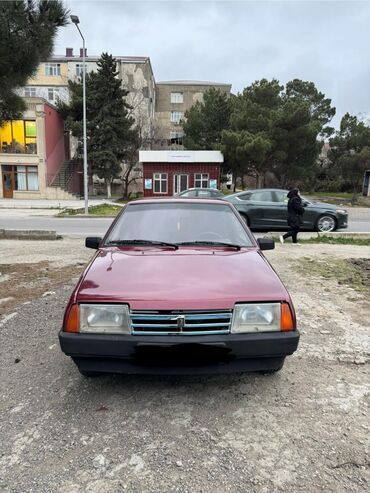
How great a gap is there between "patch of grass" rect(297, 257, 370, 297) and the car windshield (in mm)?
2960

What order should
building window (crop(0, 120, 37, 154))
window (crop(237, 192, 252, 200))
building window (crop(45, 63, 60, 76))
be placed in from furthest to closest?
1. building window (crop(45, 63, 60, 76))
2. building window (crop(0, 120, 37, 154))
3. window (crop(237, 192, 252, 200))

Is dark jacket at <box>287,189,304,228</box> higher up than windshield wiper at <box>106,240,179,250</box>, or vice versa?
windshield wiper at <box>106,240,179,250</box>

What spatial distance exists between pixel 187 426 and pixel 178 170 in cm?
3203

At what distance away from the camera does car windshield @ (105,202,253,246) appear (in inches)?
158

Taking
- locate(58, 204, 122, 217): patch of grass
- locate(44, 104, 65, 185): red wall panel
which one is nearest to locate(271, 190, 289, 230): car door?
locate(58, 204, 122, 217): patch of grass

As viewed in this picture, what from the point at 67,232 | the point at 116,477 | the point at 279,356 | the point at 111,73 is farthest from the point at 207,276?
the point at 111,73

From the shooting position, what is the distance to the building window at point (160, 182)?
3385 centimetres

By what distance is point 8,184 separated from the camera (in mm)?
36344

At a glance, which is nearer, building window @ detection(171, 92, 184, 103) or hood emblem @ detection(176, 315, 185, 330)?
hood emblem @ detection(176, 315, 185, 330)

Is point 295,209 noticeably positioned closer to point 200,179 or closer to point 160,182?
point 200,179

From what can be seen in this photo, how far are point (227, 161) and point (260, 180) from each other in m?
4.16

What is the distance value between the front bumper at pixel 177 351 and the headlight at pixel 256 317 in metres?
0.05

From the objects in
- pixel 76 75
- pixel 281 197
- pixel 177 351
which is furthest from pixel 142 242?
pixel 76 75

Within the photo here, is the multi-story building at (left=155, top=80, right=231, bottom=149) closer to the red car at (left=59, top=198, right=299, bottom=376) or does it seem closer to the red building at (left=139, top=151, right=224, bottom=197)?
the red building at (left=139, top=151, right=224, bottom=197)
